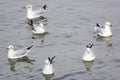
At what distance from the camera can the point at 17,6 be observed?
33.4 m

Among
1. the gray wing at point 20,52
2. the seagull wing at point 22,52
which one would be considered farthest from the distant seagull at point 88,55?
the gray wing at point 20,52

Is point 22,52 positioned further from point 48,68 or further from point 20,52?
point 48,68

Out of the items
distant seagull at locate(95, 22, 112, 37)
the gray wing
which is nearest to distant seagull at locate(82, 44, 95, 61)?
the gray wing

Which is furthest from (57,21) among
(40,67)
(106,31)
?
(40,67)

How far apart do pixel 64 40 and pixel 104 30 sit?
291 centimetres

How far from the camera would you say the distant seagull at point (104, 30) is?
89.0 ft

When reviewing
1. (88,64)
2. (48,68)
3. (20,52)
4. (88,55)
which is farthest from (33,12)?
(48,68)

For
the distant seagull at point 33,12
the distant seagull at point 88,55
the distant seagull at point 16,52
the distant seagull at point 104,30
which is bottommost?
the distant seagull at point 88,55

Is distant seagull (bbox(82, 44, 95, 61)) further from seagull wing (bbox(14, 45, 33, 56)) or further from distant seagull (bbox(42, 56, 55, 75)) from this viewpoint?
seagull wing (bbox(14, 45, 33, 56))

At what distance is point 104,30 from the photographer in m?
27.4

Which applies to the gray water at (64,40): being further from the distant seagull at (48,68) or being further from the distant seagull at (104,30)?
the distant seagull at (104,30)

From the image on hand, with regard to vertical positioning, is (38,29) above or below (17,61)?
above

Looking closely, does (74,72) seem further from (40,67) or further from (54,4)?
(54,4)

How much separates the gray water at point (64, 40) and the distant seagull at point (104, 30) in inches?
15.6
